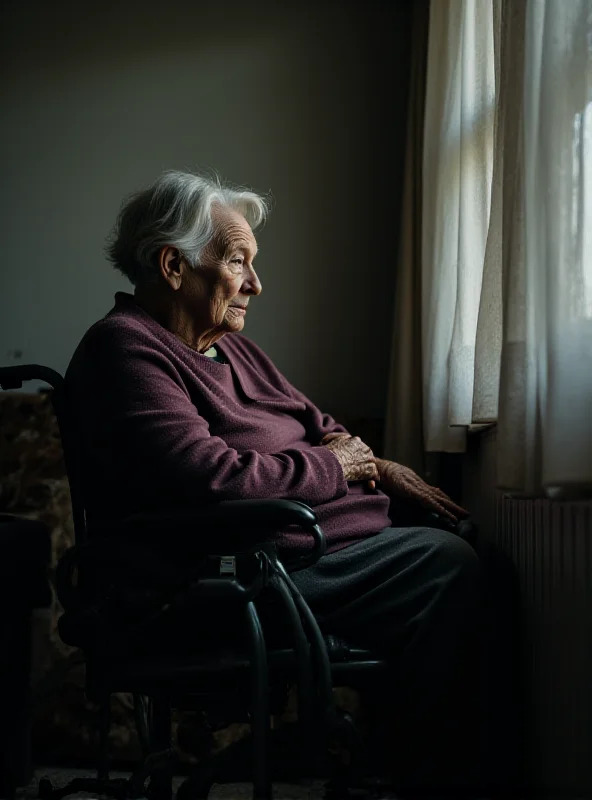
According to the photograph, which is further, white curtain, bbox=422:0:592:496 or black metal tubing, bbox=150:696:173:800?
black metal tubing, bbox=150:696:173:800

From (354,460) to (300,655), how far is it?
1.88 ft

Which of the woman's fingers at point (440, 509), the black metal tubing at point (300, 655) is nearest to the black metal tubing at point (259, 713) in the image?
the black metal tubing at point (300, 655)

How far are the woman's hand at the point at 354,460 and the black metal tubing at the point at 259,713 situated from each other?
0.52 m

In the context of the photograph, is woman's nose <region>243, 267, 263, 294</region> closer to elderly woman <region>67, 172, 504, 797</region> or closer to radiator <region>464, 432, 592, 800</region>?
elderly woman <region>67, 172, 504, 797</region>

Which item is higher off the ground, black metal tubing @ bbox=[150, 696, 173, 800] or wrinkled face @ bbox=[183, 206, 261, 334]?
wrinkled face @ bbox=[183, 206, 261, 334]

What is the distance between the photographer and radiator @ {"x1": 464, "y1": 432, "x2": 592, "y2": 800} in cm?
127

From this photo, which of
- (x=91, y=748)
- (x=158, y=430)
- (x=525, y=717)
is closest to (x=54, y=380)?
(x=158, y=430)

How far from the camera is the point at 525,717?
1.66 m

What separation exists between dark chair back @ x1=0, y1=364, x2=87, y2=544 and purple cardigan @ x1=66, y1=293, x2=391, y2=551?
21 mm

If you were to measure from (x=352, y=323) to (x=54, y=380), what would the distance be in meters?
1.76

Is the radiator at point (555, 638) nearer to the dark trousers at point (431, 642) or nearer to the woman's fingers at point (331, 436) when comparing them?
the dark trousers at point (431, 642)

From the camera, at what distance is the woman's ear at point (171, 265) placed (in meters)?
1.86

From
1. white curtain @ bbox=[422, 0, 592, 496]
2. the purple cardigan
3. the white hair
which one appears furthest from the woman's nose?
white curtain @ bbox=[422, 0, 592, 496]

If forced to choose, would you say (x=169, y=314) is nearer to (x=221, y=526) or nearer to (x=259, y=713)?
(x=221, y=526)
